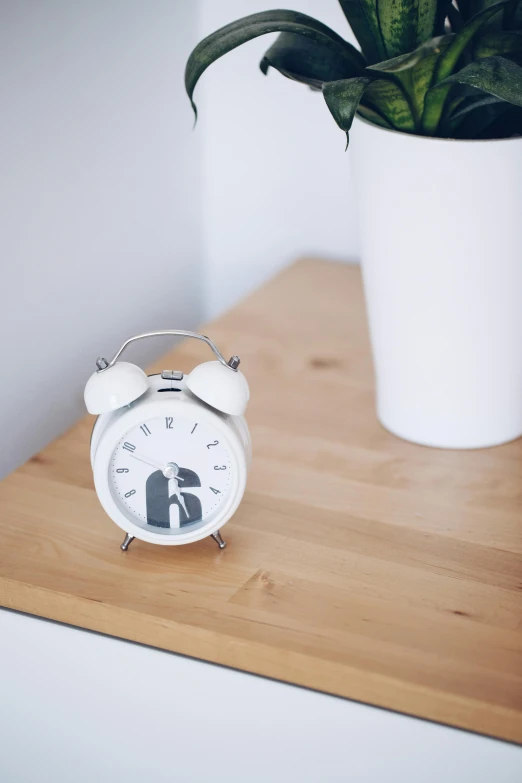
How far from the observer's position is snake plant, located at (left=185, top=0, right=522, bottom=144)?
715mm

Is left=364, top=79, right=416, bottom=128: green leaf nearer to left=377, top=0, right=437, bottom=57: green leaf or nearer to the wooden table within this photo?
left=377, top=0, right=437, bottom=57: green leaf

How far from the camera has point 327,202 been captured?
52.6 inches

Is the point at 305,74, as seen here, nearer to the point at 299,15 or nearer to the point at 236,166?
the point at 299,15

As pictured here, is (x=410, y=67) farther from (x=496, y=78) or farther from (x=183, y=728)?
(x=183, y=728)

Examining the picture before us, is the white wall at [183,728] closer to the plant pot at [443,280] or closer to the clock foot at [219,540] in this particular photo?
the clock foot at [219,540]

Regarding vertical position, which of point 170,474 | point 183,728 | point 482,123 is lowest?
point 183,728

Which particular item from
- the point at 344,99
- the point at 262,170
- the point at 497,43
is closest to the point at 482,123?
the point at 497,43

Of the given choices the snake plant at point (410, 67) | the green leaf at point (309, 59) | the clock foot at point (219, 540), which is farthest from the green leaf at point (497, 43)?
the clock foot at point (219, 540)

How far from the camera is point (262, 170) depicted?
1.35m

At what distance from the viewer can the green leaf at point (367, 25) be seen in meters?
0.77

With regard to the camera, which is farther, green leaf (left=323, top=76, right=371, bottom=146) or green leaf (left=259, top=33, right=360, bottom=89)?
green leaf (left=259, top=33, right=360, bottom=89)

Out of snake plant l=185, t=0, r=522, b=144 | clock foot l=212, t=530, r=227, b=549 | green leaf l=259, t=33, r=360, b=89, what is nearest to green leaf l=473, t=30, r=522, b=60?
snake plant l=185, t=0, r=522, b=144

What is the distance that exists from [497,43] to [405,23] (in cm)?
9

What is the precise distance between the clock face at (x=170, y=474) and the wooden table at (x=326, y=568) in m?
0.04
